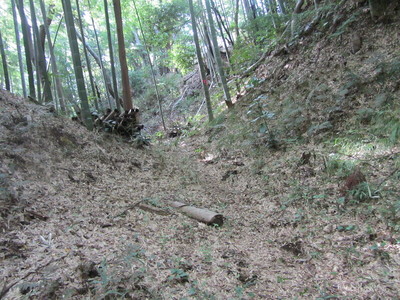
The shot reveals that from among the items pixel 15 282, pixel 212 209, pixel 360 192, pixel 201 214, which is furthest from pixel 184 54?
pixel 15 282

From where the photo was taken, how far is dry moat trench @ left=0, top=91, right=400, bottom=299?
2240 mm

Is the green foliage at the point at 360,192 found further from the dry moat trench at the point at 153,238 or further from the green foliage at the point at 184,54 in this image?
the green foliage at the point at 184,54

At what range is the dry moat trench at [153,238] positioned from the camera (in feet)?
7.35

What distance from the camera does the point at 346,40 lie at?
6828mm

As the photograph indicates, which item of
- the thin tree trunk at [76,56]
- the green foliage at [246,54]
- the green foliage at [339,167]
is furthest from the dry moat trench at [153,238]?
the green foliage at [246,54]

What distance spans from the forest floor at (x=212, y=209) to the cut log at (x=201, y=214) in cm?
9

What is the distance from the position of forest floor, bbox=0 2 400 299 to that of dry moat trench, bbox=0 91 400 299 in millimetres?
14

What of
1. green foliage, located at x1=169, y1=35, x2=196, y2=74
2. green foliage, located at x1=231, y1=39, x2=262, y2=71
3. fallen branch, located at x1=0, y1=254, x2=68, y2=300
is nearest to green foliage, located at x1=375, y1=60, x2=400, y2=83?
green foliage, located at x1=231, y1=39, x2=262, y2=71

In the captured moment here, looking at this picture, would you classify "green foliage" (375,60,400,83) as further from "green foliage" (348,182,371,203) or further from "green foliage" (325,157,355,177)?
"green foliage" (348,182,371,203)

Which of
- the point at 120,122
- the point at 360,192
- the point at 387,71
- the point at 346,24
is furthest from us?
the point at 120,122

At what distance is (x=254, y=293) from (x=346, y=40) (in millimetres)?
6667

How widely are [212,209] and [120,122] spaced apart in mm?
4286

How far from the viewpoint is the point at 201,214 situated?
383 cm

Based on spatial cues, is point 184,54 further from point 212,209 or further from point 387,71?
point 212,209
